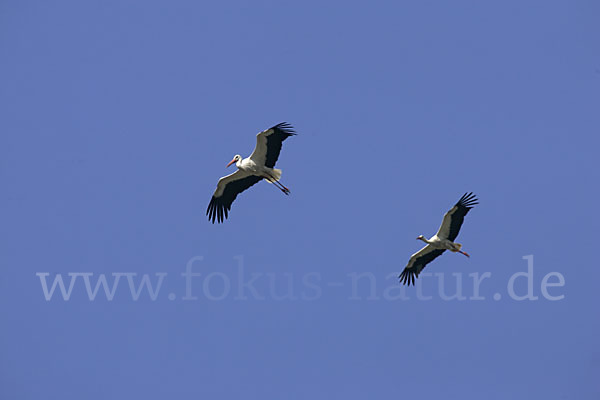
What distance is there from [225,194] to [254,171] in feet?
4.14

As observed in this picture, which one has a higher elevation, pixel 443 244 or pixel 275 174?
pixel 275 174

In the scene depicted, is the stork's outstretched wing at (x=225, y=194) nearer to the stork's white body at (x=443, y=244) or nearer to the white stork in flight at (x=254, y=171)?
the white stork in flight at (x=254, y=171)

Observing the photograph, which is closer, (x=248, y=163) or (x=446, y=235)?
(x=248, y=163)

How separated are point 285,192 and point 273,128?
7.04 feet

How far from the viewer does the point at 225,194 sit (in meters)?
24.8

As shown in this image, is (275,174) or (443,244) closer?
(275,174)

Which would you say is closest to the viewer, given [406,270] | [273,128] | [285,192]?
[273,128]

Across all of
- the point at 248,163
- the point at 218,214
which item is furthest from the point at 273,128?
the point at 218,214

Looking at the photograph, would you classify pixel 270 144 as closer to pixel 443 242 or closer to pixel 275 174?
pixel 275 174

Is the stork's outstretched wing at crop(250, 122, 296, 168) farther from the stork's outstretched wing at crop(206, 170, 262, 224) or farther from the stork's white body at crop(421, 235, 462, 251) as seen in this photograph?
Answer: the stork's white body at crop(421, 235, 462, 251)

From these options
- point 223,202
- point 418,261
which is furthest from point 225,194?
point 418,261

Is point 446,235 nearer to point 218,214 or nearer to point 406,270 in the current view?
point 406,270

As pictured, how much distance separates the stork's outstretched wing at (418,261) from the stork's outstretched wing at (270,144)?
4.76 meters

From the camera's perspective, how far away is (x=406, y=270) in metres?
26.8
